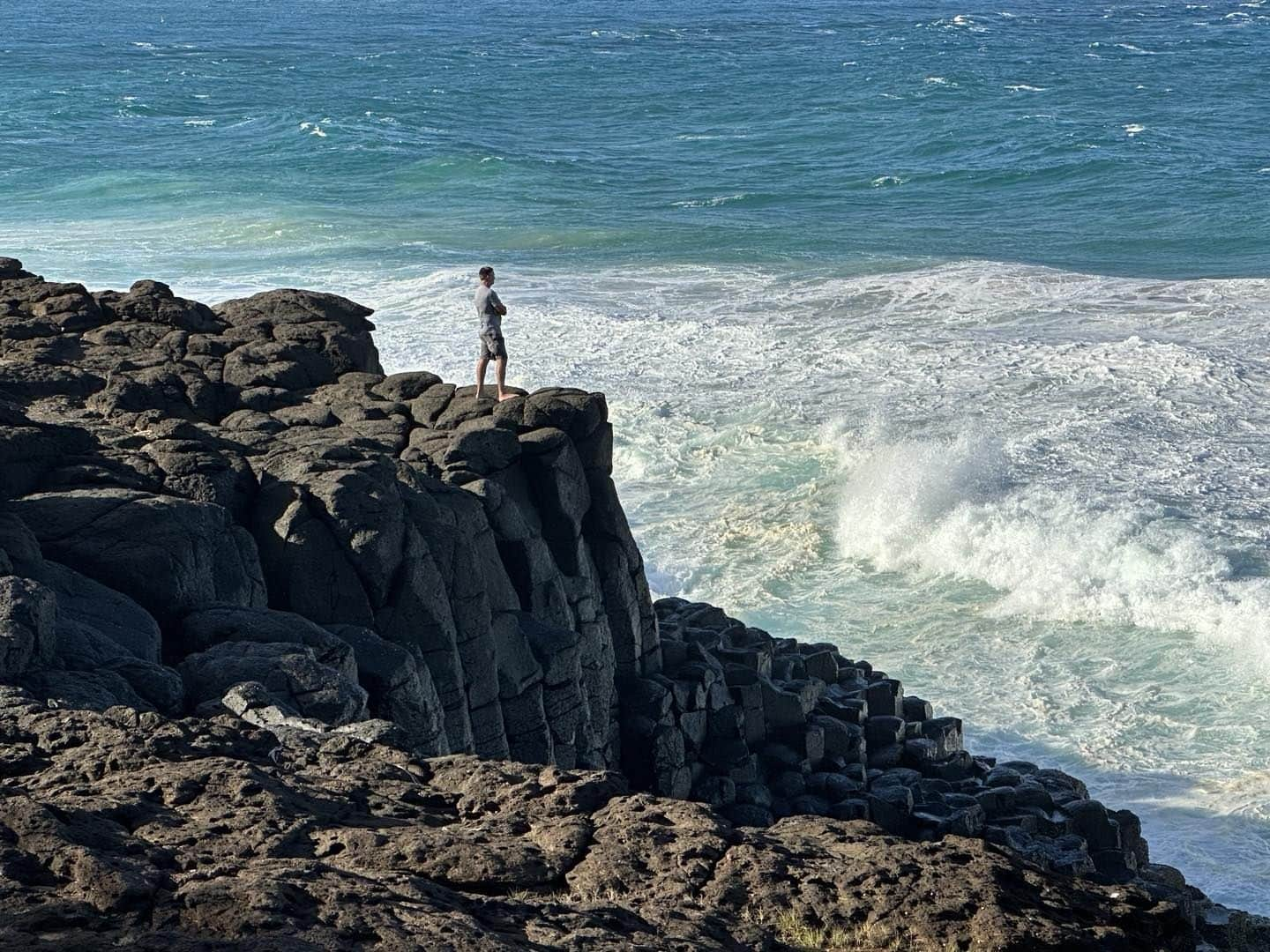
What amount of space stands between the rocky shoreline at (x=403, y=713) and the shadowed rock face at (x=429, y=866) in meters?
0.02

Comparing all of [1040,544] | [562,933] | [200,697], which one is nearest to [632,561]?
[200,697]

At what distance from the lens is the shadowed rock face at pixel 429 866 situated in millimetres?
6473

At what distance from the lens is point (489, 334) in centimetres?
1744

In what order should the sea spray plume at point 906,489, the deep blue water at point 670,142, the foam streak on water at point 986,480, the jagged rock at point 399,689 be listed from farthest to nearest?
the deep blue water at point 670,142, the sea spray plume at point 906,489, the foam streak on water at point 986,480, the jagged rock at point 399,689

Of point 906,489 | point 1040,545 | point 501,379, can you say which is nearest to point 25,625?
point 501,379

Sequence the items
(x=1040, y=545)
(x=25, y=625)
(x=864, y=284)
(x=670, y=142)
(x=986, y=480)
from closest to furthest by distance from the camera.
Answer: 1. (x=25, y=625)
2. (x=1040, y=545)
3. (x=986, y=480)
4. (x=864, y=284)
5. (x=670, y=142)

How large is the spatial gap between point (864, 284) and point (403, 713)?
27.3 metres

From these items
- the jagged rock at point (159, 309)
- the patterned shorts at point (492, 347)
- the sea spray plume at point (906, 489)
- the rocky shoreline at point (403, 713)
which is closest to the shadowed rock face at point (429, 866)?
the rocky shoreline at point (403, 713)

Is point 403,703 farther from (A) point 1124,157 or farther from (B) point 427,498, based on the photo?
(A) point 1124,157

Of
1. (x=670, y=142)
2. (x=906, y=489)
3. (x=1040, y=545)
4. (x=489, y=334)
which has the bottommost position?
(x=1040, y=545)

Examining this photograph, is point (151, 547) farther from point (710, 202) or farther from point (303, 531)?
point (710, 202)

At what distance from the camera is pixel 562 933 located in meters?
6.78

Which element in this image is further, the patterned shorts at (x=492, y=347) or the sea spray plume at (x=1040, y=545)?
the sea spray plume at (x=1040, y=545)

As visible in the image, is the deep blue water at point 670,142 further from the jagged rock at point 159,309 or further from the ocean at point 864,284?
the jagged rock at point 159,309
